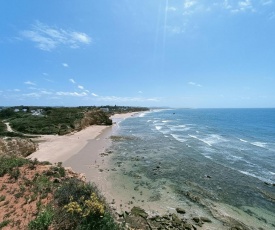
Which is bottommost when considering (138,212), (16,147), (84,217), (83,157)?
(83,157)

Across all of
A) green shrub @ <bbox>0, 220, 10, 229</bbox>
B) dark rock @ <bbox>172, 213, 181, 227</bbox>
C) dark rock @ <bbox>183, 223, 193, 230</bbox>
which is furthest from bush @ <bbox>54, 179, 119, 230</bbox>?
dark rock @ <bbox>183, 223, 193, 230</bbox>

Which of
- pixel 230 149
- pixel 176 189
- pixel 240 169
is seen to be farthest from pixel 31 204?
pixel 230 149

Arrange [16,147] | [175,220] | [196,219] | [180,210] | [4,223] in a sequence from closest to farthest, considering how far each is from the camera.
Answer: [4,223], [175,220], [196,219], [180,210], [16,147]

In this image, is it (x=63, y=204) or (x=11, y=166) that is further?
(x=11, y=166)

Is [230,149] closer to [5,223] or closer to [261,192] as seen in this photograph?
[261,192]

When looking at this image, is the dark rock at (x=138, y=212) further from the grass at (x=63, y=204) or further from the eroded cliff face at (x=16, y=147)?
the eroded cliff face at (x=16, y=147)

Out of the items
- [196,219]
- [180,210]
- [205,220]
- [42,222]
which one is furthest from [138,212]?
[42,222]

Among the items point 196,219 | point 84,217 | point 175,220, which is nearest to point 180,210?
point 196,219

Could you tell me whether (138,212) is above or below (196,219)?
above

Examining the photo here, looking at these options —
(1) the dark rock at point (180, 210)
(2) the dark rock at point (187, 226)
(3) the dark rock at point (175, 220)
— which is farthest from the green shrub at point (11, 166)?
(2) the dark rock at point (187, 226)

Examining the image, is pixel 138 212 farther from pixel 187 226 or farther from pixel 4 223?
pixel 4 223

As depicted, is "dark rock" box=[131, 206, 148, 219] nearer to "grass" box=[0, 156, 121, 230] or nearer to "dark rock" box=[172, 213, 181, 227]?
"dark rock" box=[172, 213, 181, 227]

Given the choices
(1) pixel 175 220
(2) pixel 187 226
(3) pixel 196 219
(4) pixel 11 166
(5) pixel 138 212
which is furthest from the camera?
(4) pixel 11 166
